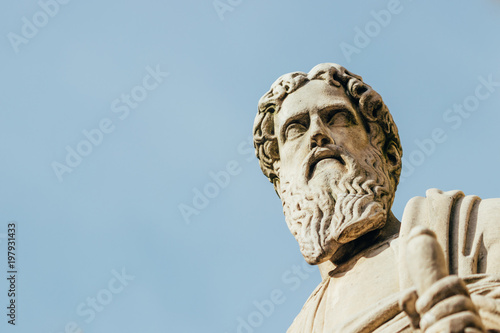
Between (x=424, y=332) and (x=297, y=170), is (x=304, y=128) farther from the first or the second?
(x=424, y=332)

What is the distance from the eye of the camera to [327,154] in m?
9.76

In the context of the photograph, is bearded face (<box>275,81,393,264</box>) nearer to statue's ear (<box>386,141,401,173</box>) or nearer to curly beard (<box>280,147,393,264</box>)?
curly beard (<box>280,147,393,264</box>)

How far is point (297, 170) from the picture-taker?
989 cm

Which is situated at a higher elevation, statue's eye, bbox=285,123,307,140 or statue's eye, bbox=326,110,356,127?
statue's eye, bbox=285,123,307,140

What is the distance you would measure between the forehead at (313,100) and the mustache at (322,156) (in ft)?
1.50

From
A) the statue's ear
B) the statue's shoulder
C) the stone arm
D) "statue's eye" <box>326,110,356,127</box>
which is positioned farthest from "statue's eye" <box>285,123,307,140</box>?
the stone arm

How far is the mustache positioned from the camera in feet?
32.0

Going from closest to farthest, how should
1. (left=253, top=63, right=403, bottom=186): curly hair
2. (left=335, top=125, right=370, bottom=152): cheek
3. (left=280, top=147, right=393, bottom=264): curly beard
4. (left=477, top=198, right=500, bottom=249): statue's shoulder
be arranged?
(left=477, top=198, right=500, bottom=249): statue's shoulder
(left=280, top=147, right=393, bottom=264): curly beard
(left=335, top=125, right=370, bottom=152): cheek
(left=253, top=63, right=403, bottom=186): curly hair

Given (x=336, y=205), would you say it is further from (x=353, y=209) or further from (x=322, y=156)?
(x=322, y=156)

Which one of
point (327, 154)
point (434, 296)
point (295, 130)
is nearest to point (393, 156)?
point (327, 154)

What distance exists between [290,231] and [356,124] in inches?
48.6

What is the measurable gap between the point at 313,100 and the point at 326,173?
32.0 inches

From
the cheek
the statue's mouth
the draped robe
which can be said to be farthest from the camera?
the cheek

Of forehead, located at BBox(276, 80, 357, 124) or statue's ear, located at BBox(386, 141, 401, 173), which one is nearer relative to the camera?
forehead, located at BBox(276, 80, 357, 124)
